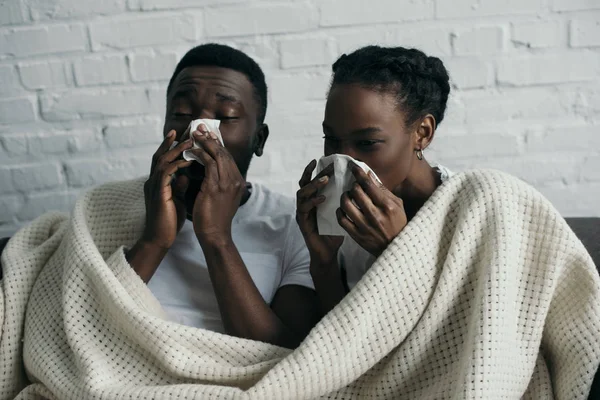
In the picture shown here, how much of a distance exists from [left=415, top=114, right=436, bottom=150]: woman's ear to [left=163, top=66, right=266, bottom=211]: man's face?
352 mm

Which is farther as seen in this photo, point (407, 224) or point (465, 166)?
point (465, 166)

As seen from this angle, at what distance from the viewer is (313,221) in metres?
1.23

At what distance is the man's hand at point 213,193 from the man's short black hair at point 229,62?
18 cm

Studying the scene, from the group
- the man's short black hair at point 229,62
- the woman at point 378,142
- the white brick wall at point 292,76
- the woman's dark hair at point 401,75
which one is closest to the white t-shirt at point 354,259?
the woman at point 378,142

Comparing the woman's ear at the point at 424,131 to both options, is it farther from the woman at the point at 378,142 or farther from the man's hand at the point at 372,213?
the man's hand at the point at 372,213

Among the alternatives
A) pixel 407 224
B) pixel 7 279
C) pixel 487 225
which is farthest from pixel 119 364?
pixel 487 225

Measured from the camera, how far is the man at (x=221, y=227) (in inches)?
48.5

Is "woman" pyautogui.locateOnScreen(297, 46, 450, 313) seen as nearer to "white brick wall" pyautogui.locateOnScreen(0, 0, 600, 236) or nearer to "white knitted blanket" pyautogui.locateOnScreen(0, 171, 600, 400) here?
"white knitted blanket" pyautogui.locateOnScreen(0, 171, 600, 400)

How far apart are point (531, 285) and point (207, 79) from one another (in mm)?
716

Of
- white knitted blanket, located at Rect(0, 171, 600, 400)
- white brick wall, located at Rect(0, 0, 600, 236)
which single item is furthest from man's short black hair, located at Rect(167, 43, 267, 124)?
white knitted blanket, located at Rect(0, 171, 600, 400)

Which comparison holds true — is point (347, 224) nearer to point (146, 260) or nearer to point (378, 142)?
point (378, 142)

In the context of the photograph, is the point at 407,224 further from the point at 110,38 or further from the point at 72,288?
the point at 110,38

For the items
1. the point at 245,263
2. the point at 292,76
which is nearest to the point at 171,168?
the point at 245,263

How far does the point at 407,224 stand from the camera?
3.66 ft
